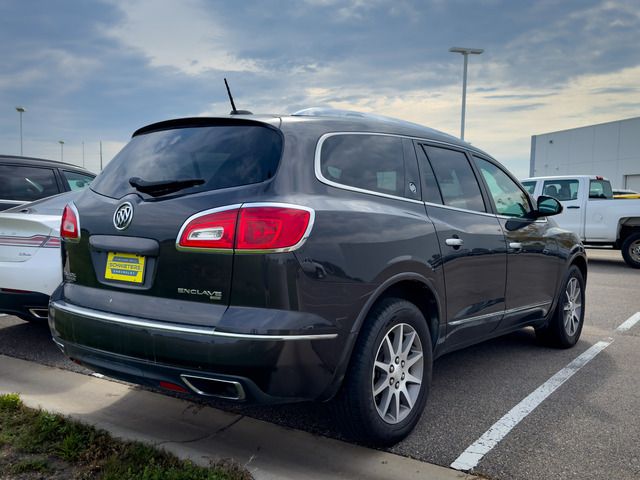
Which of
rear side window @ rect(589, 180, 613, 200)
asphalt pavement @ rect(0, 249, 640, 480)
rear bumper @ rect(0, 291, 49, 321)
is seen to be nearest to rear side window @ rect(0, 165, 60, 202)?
asphalt pavement @ rect(0, 249, 640, 480)

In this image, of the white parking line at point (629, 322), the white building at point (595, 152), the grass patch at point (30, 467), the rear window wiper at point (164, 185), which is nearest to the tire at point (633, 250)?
the white parking line at point (629, 322)

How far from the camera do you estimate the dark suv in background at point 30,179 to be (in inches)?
257

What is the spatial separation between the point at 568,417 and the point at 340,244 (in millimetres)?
1964

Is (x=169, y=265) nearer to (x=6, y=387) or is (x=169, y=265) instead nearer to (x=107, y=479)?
(x=107, y=479)

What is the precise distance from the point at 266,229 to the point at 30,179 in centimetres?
513

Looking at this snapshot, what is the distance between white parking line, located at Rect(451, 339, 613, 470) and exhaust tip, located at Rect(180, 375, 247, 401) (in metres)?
1.19

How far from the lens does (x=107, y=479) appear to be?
2664mm

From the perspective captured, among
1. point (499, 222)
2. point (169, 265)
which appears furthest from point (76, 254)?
point (499, 222)

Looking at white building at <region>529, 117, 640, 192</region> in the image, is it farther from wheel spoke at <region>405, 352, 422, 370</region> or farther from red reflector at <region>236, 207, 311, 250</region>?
red reflector at <region>236, 207, 311, 250</region>

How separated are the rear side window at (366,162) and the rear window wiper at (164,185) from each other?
0.65 metres

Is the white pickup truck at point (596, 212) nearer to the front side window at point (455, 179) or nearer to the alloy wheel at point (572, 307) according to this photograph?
the alloy wheel at point (572, 307)

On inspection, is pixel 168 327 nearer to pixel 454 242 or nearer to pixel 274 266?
Result: pixel 274 266

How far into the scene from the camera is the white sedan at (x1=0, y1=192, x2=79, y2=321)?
4.70 metres

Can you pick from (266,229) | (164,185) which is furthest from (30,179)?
(266,229)
